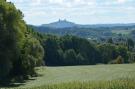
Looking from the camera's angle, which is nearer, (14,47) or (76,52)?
(14,47)

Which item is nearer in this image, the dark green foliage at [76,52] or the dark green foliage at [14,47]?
the dark green foliage at [14,47]

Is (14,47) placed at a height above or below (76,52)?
above

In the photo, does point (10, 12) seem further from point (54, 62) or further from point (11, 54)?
point (54, 62)

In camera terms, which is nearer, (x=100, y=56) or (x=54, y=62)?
(x=54, y=62)

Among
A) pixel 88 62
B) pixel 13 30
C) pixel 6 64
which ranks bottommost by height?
pixel 88 62

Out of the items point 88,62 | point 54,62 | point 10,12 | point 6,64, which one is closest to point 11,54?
point 6,64

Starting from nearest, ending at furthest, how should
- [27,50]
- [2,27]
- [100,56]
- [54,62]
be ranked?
[2,27]
[27,50]
[54,62]
[100,56]

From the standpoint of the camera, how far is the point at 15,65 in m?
59.3

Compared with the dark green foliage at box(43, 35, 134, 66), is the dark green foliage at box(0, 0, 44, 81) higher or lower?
higher

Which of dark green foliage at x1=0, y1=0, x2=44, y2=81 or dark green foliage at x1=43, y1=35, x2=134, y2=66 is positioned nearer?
dark green foliage at x1=0, y1=0, x2=44, y2=81

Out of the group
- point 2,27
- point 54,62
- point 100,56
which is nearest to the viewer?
point 2,27

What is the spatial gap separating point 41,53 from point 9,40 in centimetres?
738

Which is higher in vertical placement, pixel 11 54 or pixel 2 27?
pixel 2 27

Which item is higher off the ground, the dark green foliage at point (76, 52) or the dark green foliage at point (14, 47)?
the dark green foliage at point (14, 47)
